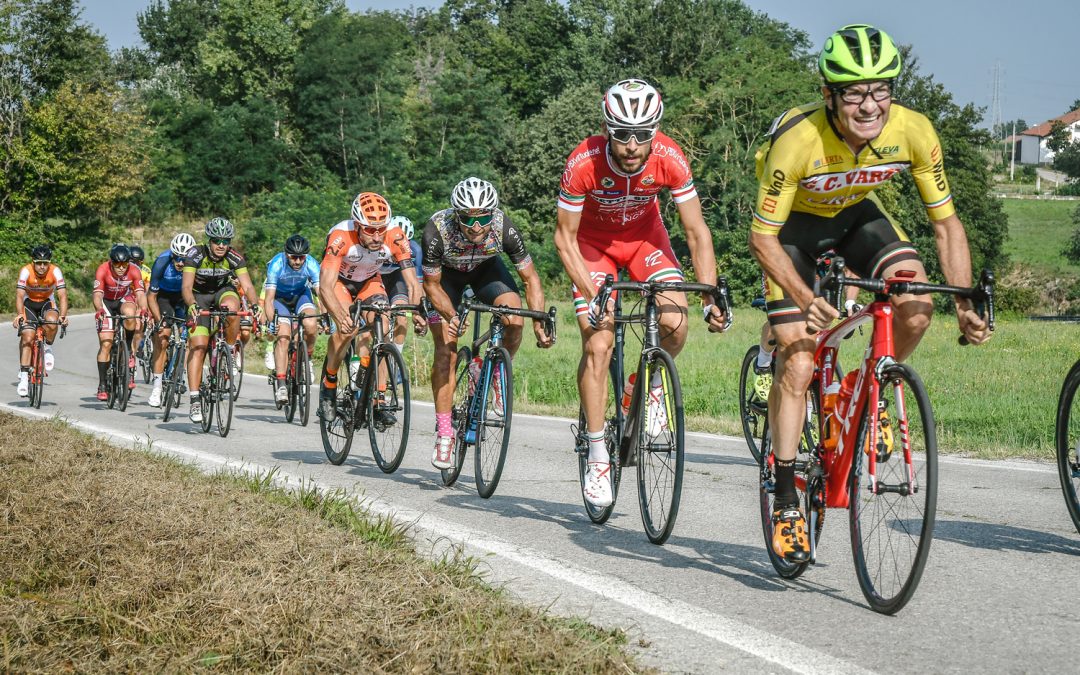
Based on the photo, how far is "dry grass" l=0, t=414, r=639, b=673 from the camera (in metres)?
3.81

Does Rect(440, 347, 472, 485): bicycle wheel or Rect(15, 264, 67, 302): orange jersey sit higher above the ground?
Rect(15, 264, 67, 302): orange jersey

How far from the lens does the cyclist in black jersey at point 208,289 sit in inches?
500

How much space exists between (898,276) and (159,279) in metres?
11.9

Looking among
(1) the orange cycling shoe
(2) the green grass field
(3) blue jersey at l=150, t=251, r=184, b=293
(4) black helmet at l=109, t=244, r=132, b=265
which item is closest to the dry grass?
(1) the orange cycling shoe

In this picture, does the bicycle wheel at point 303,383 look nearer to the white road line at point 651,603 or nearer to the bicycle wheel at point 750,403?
the bicycle wheel at point 750,403

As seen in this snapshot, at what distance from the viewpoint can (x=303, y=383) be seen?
13.0 m

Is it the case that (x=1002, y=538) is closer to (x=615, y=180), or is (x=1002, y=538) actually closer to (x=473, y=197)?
(x=615, y=180)

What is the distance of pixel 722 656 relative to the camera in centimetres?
413

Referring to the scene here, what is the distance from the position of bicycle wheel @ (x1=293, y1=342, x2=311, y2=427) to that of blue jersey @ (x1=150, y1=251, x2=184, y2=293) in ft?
9.35

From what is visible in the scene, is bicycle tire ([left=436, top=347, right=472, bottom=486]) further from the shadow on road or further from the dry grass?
the shadow on road

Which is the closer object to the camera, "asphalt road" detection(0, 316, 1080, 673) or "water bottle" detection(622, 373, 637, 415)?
"asphalt road" detection(0, 316, 1080, 673)

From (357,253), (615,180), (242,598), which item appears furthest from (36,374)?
(242,598)

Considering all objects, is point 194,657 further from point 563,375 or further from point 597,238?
point 563,375

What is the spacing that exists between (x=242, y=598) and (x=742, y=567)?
7.80 ft
